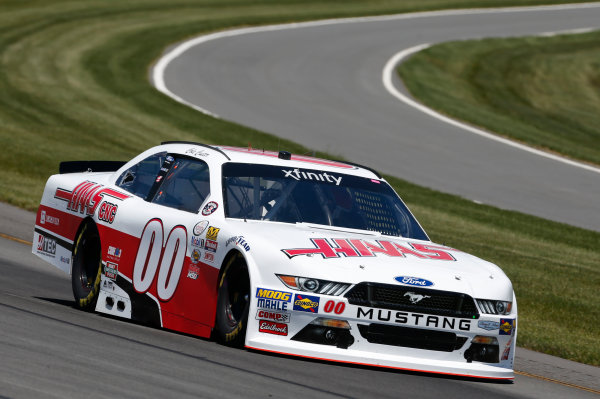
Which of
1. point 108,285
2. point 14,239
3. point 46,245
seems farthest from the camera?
point 14,239

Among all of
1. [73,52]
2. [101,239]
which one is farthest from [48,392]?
[73,52]

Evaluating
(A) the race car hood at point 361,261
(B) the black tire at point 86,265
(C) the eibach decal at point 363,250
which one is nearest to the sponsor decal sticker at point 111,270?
(B) the black tire at point 86,265

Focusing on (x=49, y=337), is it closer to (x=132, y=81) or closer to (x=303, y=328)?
(x=303, y=328)

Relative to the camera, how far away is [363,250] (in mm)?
8188

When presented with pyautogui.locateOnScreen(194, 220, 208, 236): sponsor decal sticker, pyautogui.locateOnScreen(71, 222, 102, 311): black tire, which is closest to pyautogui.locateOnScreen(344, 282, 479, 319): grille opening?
pyautogui.locateOnScreen(194, 220, 208, 236): sponsor decal sticker

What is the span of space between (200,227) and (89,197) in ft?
6.19

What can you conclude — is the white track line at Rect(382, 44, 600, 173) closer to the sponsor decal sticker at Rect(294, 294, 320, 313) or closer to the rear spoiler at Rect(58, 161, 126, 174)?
the rear spoiler at Rect(58, 161, 126, 174)

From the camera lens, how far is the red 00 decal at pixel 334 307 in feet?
25.2

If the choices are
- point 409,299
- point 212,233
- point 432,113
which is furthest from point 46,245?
point 432,113

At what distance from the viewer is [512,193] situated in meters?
23.0

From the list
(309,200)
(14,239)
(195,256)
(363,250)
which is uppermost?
(309,200)

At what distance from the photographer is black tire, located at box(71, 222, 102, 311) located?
9.88m

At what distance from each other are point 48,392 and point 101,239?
12.2 ft

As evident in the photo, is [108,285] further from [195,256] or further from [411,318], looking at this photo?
[411,318]
